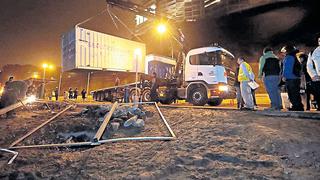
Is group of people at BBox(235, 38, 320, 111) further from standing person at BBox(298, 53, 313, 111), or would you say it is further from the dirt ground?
the dirt ground

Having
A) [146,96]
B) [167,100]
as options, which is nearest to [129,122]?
[167,100]

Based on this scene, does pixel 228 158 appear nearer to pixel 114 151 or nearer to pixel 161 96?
pixel 114 151

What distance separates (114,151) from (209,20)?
20682mm

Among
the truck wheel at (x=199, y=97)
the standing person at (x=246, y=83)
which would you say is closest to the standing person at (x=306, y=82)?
the standing person at (x=246, y=83)

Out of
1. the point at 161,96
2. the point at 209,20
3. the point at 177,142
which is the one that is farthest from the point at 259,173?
the point at 209,20

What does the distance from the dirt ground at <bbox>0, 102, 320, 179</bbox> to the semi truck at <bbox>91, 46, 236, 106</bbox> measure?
15.4 feet

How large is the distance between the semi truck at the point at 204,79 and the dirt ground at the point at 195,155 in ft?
15.4

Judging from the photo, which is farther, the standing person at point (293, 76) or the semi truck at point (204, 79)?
the semi truck at point (204, 79)

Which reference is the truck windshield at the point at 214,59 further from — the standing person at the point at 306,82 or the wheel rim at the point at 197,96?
the standing person at the point at 306,82

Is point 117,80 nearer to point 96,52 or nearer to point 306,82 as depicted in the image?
point 96,52

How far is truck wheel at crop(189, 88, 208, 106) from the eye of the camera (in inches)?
397

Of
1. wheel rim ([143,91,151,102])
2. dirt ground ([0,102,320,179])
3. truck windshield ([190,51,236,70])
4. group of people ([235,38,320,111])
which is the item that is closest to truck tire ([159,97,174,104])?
wheel rim ([143,91,151,102])

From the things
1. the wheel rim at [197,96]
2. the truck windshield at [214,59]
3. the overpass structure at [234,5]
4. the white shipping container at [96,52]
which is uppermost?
the overpass structure at [234,5]

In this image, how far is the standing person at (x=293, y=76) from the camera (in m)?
5.67
